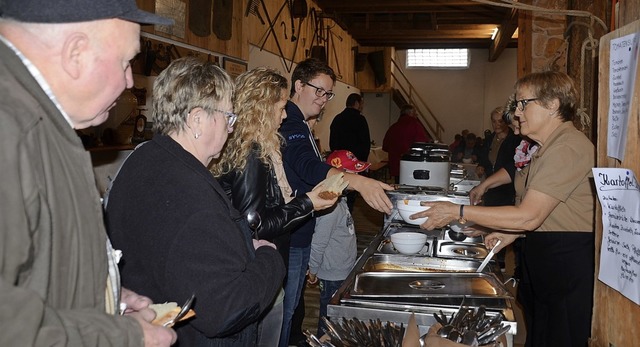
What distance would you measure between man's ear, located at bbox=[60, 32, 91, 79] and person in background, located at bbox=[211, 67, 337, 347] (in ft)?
3.82

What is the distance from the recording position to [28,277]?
0.87m

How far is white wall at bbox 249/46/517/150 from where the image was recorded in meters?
16.1

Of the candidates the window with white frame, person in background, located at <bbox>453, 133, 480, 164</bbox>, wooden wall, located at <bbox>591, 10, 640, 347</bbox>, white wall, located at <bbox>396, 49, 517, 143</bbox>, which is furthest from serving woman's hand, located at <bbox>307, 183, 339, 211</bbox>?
the window with white frame

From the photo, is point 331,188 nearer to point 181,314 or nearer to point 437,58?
point 181,314

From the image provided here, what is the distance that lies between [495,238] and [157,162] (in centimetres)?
175

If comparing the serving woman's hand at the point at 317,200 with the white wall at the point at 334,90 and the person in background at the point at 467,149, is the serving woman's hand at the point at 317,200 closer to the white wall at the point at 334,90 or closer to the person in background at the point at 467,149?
the white wall at the point at 334,90

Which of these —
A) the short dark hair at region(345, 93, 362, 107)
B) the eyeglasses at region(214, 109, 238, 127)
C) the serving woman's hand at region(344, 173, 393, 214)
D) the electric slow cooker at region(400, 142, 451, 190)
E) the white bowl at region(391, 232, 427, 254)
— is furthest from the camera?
the short dark hair at region(345, 93, 362, 107)

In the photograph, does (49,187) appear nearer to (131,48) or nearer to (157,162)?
(131,48)

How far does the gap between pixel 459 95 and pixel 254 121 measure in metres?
15.0

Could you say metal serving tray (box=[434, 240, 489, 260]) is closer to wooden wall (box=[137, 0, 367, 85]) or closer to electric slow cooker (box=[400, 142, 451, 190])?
electric slow cooker (box=[400, 142, 451, 190])

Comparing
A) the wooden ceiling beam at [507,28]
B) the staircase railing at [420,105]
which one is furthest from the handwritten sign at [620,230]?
the staircase railing at [420,105]

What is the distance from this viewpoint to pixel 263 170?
221 cm

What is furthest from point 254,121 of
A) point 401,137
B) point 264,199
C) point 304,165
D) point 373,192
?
point 401,137

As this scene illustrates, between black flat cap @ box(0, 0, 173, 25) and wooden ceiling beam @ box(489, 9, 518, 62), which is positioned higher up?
wooden ceiling beam @ box(489, 9, 518, 62)
